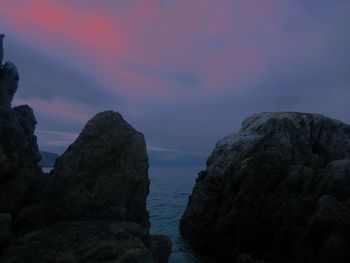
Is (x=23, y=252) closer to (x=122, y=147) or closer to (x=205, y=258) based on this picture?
(x=122, y=147)

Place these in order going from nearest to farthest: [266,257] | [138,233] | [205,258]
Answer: [138,233] < [266,257] < [205,258]

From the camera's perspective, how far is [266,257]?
73.3 ft

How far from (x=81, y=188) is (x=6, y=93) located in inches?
223

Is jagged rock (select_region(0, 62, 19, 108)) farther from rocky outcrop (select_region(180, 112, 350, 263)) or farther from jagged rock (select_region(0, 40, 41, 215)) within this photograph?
rocky outcrop (select_region(180, 112, 350, 263))

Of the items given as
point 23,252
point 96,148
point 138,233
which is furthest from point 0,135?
point 138,233

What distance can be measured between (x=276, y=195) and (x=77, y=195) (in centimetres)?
1161

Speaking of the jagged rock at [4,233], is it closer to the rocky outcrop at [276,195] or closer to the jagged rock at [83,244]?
the jagged rock at [83,244]

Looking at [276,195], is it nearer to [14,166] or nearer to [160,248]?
[160,248]

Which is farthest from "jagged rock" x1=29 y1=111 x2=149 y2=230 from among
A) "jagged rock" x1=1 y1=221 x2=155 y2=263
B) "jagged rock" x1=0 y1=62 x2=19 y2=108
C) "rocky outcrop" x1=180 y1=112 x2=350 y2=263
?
"rocky outcrop" x1=180 y1=112 x2=350 y2=263

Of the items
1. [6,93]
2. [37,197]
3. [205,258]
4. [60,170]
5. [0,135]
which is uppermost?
[6,93]

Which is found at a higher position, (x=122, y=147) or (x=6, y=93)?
(x=6, y=93)

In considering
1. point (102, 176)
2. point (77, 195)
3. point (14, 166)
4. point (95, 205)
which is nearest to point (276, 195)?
point (102, 176)

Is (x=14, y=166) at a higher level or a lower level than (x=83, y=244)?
higher

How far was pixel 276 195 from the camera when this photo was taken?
2377 centimetres
